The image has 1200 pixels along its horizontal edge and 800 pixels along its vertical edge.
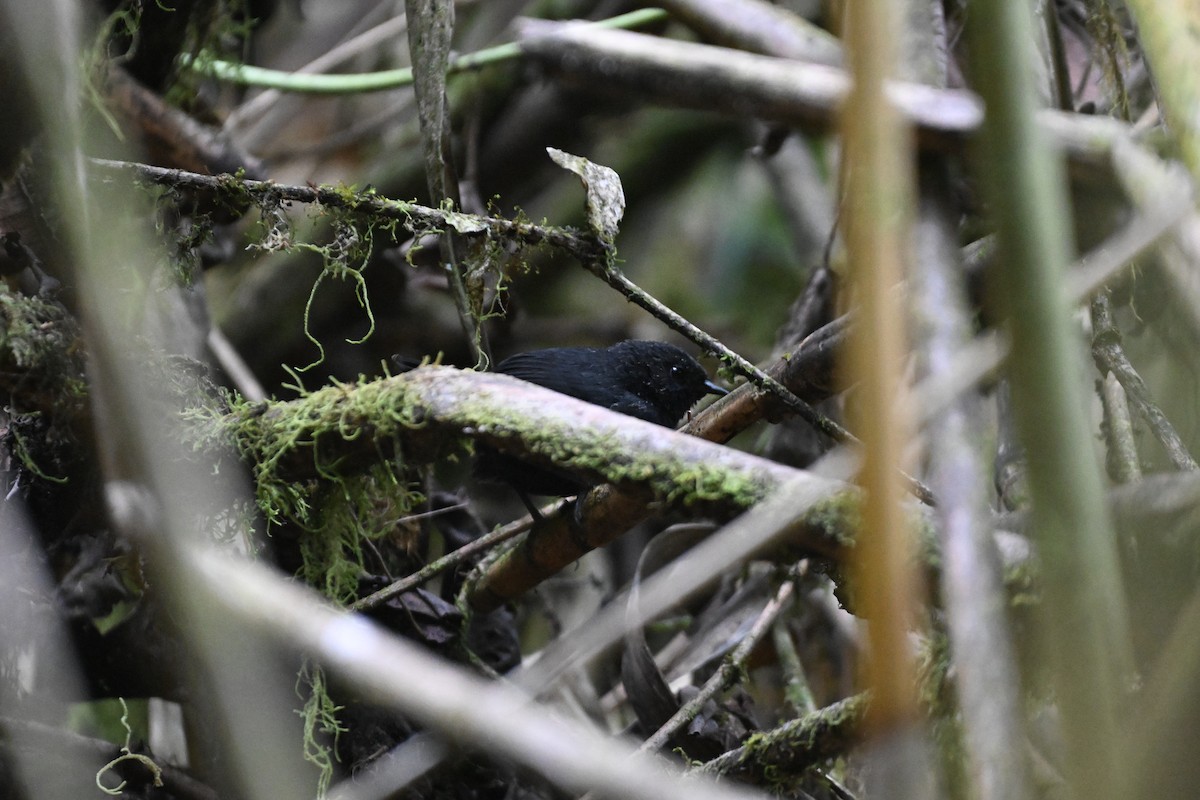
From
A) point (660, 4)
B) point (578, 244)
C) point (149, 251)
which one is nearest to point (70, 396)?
point (149, 251)

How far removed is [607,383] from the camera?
3305 millimetres

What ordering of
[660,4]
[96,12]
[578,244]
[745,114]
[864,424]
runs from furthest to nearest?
[660,4] → [745,114] → [96,12] → [578,244] → [864,424]

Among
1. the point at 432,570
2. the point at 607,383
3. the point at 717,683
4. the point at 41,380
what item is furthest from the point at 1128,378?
the point at 41,380

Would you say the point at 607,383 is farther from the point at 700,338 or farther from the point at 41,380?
the point at 41,380

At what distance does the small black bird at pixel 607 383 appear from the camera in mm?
3035

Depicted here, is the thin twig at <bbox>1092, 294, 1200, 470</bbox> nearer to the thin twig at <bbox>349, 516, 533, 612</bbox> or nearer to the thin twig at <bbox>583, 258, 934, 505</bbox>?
the thin twig at <bbox>583, 258, 934, 505</bbox>

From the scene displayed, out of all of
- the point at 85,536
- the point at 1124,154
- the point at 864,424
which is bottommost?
the point at 85,536

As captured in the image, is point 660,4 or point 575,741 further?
point 660,4

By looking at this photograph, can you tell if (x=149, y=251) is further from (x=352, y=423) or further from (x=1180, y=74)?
(x=1180, y=74)

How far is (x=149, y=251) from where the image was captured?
8.12ft

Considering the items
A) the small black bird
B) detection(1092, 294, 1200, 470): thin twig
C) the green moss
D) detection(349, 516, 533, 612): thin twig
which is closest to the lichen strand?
detection(349, 516, 533, 612): thin twig

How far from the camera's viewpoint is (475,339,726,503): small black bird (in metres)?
3.04

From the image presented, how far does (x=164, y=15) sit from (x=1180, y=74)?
326cm

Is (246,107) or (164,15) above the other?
(164,15)
